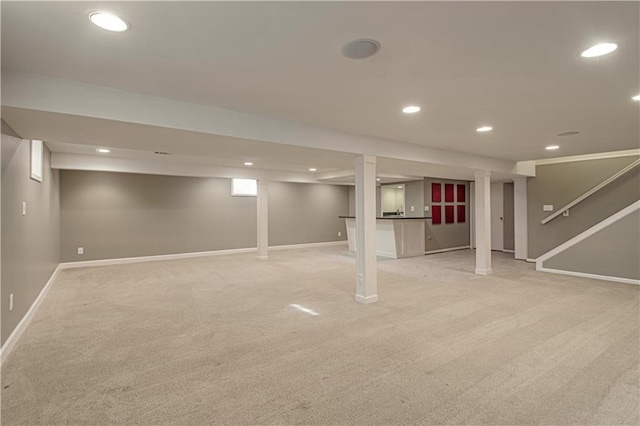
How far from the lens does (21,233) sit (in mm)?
3404

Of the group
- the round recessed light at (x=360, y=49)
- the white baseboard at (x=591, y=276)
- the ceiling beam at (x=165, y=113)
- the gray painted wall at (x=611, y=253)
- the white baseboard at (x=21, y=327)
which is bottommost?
the white baseboard at (x=591, y=276)

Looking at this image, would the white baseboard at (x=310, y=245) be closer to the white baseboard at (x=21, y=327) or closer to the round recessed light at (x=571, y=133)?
the white baseboard at (x=21, y=327)

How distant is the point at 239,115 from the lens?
3273mm

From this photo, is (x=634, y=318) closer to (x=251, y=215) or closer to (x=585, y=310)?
(x=585, y=310)

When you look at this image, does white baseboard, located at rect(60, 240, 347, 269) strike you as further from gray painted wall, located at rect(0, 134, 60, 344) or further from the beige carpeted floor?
the beige carpeted floor

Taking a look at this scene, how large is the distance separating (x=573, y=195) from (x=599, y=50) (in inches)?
238

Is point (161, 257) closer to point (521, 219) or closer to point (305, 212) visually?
point (305, 212)

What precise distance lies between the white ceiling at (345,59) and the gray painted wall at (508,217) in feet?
19.5

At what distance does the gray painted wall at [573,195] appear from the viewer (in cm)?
612

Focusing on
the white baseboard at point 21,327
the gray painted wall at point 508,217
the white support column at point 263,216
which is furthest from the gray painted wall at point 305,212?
the white baseboard at point 21,327

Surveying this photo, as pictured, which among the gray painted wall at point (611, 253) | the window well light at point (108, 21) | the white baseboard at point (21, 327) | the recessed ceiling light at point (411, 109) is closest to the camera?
the window well light at point (108, 21)

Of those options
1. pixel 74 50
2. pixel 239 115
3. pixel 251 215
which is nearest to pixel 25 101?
pixel 74 50

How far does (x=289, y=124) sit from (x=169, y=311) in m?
2.72

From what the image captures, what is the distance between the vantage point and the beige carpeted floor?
2.02 meters
